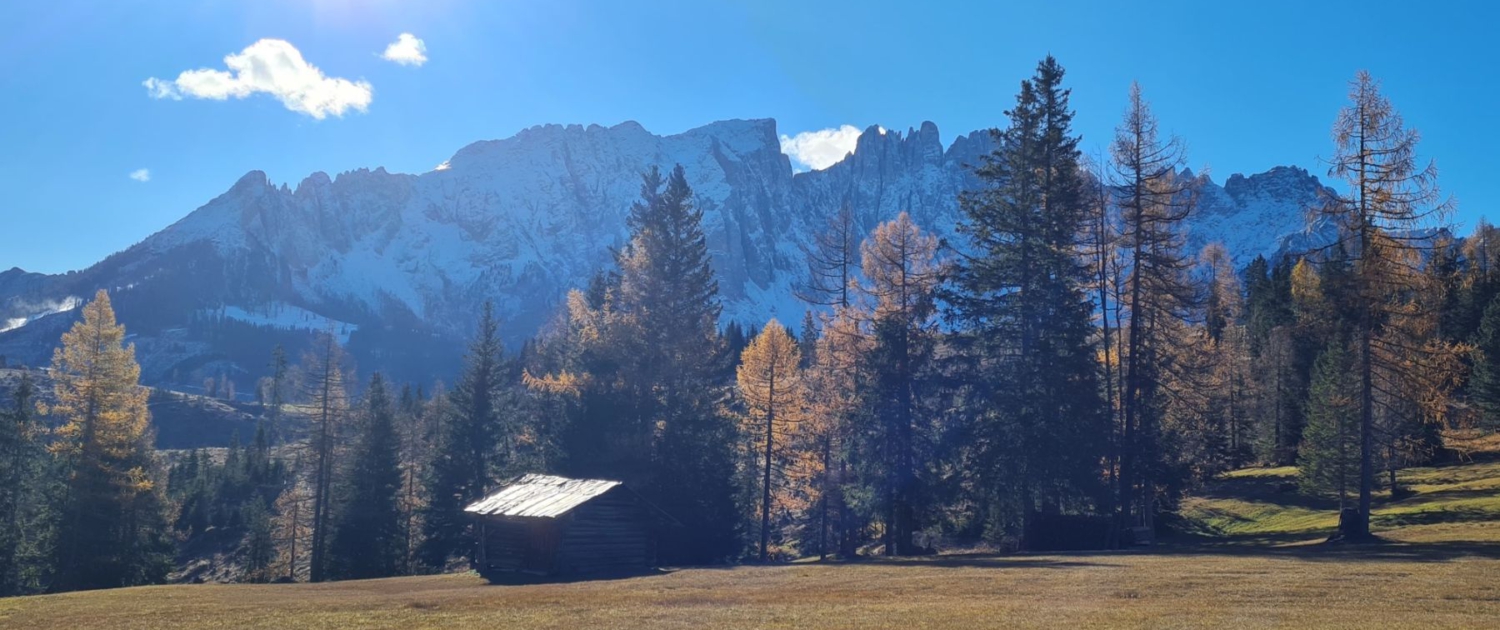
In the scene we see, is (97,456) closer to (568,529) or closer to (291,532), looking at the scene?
(291,532)

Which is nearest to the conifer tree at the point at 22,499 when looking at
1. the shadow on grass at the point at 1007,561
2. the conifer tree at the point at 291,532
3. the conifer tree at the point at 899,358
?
the conifer tree at the point at 291,532

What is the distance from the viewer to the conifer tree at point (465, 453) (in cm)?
4831

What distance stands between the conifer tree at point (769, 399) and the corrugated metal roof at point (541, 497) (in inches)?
382

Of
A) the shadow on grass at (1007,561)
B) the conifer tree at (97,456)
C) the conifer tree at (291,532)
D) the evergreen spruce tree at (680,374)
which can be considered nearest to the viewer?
the shadow on grass at (1007,561)

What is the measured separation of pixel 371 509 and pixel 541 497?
66.5ft

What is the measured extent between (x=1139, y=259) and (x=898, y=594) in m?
18.8

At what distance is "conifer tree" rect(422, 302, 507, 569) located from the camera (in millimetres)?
48312

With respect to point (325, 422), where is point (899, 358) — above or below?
above

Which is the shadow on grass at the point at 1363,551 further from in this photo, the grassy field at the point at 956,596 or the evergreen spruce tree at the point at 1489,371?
the evergreen spruce tree at the point at 1489,371

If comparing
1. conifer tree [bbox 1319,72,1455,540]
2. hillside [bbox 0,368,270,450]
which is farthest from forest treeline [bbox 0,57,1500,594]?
hillside [bbox 0,368,270,450]

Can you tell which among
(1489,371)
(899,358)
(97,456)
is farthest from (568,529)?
(1489,371)

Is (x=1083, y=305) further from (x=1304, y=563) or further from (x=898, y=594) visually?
(x=898, y=594)

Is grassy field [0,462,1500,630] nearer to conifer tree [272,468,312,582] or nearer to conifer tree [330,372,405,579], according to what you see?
conifer tree [330,372,405,579]

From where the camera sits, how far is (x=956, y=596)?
18.2 metres
